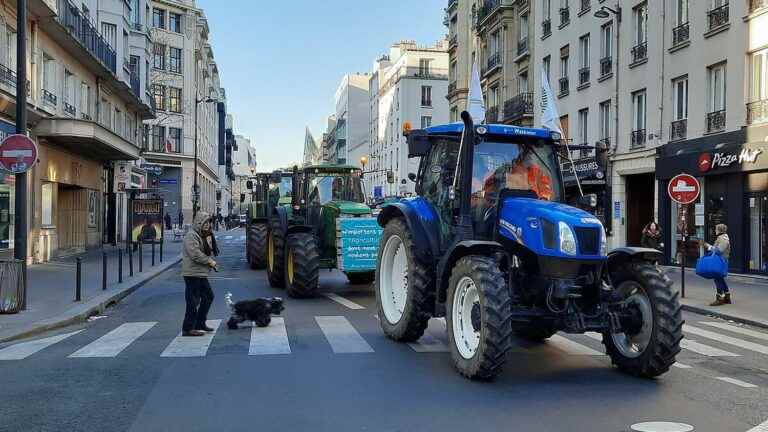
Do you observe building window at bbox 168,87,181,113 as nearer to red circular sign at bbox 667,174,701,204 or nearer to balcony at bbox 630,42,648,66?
balcony at bbox 630,42,648,66

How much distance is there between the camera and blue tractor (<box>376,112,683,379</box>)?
6730 millimetres

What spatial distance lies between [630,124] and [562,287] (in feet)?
67.8

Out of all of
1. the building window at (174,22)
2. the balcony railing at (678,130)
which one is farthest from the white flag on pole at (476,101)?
the building window at (174,22)

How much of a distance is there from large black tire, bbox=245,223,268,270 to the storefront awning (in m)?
6.23

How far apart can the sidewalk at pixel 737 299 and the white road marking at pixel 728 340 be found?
0.75m

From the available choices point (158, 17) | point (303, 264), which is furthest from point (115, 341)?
point (158, 17)

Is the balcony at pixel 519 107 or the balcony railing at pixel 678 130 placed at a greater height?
the balcony at pixel 519 107

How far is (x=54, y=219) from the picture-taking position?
77.1 ft

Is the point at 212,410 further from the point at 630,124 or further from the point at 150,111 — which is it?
the point at 150,111

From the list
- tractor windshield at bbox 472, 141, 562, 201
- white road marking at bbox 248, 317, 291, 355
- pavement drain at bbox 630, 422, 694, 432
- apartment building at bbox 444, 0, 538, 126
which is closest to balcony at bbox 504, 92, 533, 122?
apartment building at bbox 444, 0, 538, 126

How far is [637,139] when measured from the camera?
25.3m

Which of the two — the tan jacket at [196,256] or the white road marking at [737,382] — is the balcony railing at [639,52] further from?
the tan jacket at [196,256]

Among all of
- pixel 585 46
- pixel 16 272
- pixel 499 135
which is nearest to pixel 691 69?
pixel 585 46

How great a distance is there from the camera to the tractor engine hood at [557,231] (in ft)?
22.1
